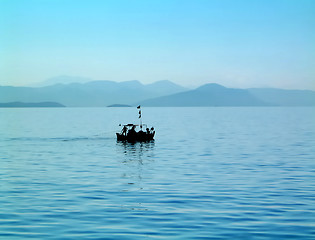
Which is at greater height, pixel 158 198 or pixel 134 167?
pixel 134 167

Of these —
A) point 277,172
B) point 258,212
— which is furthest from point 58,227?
point 277,172

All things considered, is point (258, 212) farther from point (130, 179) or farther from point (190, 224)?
point (130, 179)

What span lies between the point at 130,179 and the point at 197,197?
9600mm

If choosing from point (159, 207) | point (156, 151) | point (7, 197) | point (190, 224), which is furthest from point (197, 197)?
point (156, 151)

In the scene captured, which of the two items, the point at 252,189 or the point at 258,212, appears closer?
the point at 258,212

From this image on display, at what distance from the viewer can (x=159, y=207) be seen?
85.0 feet

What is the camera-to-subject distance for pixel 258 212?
24594mm

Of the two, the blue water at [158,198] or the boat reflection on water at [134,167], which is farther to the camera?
the boat reflection on water at [134,167]

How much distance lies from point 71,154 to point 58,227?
37116 millimetres

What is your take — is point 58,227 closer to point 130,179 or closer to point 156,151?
point 130,179

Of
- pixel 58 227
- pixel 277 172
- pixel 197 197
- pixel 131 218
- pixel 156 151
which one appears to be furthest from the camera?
pixel 156 151

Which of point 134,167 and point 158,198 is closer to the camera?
point 158,198

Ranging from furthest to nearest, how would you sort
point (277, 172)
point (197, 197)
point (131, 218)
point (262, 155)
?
point (262, 155) < point (277, 172) < point (197, 197) < point (131, 218)

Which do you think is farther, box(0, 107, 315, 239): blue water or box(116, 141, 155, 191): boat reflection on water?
box(116, 141, 155, 191): boat reflection on water
